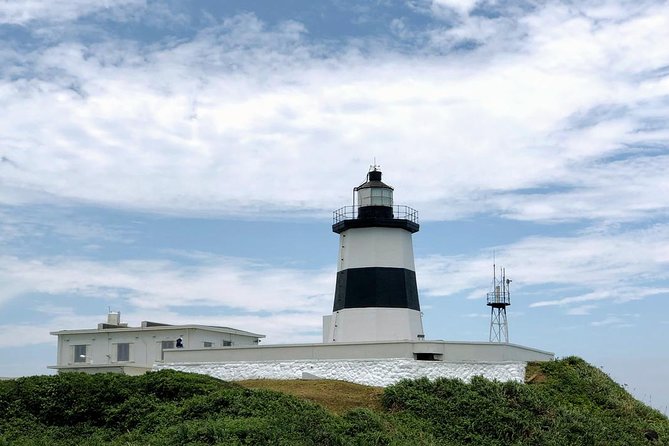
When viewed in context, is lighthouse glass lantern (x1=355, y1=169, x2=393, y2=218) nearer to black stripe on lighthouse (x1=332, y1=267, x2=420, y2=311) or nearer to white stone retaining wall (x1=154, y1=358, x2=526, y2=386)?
black stripe on lighthouse (x1=332, y1=267, x2=420, y2=311)

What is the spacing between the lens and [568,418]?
84.5 feet

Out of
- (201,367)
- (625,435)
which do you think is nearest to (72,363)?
(201,367)

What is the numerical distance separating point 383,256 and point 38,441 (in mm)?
16759

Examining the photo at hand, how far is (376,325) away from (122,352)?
12825mm

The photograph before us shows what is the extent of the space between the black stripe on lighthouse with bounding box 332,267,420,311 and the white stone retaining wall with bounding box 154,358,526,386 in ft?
14.9

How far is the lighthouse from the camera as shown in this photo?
34281 mm

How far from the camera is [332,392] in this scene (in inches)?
1064

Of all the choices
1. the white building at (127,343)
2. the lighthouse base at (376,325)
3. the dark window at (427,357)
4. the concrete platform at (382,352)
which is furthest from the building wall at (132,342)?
the dark window at (427,357)

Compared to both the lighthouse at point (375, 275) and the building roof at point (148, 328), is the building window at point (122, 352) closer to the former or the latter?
the building roof at point (148, 328)

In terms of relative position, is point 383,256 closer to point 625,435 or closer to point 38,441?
point 625,435

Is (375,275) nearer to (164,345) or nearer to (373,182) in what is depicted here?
(373,182)

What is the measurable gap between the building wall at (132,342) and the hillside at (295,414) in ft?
35.7

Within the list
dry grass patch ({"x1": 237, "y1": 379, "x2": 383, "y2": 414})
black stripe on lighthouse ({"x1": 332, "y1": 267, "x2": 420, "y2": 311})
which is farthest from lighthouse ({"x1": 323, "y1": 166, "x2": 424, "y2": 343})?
dry grass patch ({"x1": 237, "y1": 379, "x2": 383, "y2": 414})

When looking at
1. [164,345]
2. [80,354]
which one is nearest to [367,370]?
[164,345]
